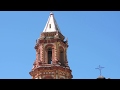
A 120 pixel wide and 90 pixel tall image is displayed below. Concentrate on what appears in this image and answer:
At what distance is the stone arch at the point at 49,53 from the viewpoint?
3297cm

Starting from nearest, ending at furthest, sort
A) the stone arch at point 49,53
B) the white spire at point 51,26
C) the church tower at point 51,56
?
the church tower at point 51,56, the stone arch at point 49,53, the white spire at point 51,26

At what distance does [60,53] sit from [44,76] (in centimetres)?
364

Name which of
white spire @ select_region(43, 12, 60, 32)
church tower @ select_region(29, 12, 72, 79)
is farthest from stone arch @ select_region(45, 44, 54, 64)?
white spire @ select_region(43, 12, 60, 32)

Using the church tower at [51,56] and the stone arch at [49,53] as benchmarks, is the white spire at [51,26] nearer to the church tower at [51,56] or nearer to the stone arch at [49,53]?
the church tower at [51,56]

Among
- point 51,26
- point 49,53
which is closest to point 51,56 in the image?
point 49,53

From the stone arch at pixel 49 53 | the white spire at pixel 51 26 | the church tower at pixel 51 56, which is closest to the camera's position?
the church tower at pixel 51 56

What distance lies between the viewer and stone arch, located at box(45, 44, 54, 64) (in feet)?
108

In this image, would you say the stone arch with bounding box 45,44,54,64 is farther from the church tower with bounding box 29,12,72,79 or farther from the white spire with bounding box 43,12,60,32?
the white spire with bounding box 43,12,60,32

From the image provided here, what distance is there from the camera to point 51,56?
110ft

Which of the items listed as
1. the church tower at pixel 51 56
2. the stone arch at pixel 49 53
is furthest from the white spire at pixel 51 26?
the stone arch at pixel 49 53

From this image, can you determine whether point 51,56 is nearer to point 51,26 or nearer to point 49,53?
point 49,53

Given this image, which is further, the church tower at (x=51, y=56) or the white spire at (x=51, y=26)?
the white spire at (x=51, y=26)
